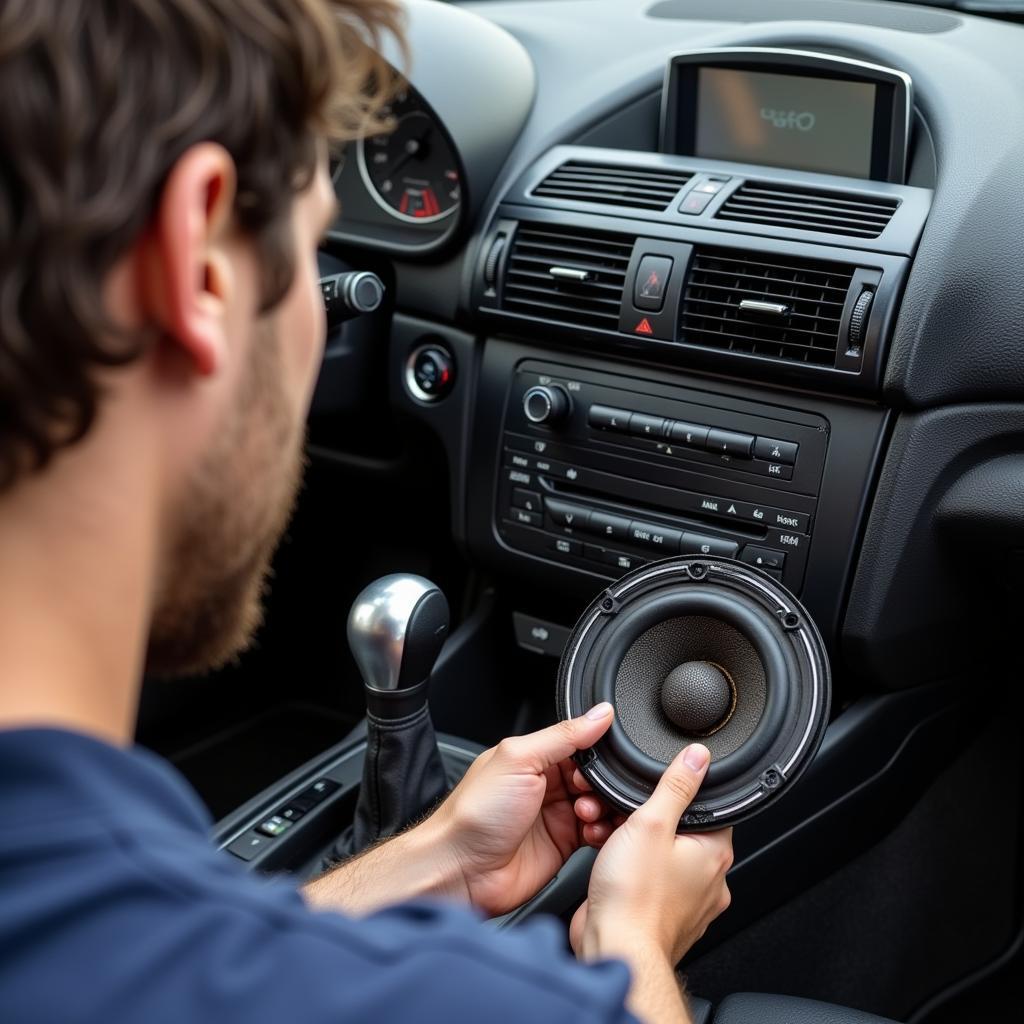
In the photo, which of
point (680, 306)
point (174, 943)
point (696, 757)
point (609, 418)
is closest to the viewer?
point (174, 943)

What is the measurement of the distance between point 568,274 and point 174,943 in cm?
156

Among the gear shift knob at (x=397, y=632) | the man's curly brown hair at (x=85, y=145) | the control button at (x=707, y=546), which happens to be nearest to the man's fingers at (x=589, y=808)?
the gear shift knob at (x=397, y=632)

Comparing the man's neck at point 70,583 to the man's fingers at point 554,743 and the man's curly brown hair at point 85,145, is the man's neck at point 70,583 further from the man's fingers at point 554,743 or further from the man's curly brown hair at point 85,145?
the man's fingers at point 554,743

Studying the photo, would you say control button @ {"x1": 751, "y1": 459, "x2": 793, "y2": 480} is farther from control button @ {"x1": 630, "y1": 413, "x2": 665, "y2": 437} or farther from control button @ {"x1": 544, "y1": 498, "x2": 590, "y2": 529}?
control button @ {"x1": 544, "y1": 498, "x2": 590, "y2": 529}

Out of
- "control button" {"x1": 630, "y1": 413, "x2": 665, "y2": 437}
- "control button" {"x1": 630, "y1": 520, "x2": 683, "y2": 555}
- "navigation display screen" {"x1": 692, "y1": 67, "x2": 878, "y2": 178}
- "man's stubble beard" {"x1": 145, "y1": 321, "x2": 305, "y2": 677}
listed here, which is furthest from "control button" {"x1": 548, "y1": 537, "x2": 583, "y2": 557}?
"man's stubble beard" {"x1": 145, "y1": 321, "x2": 305, "y2": 677}

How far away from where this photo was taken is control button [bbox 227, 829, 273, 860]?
1.98 meters

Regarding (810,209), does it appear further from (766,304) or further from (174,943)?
(174,943)

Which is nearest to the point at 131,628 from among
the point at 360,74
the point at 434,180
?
the point at 360,74

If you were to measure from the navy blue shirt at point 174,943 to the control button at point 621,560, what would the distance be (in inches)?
54.7

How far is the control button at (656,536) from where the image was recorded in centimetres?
201

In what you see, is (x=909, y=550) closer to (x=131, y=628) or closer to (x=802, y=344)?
(x=802, y=344)

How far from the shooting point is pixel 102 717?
794mm

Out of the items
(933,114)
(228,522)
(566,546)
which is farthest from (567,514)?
(228,522)

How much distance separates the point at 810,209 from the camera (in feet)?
6.24
